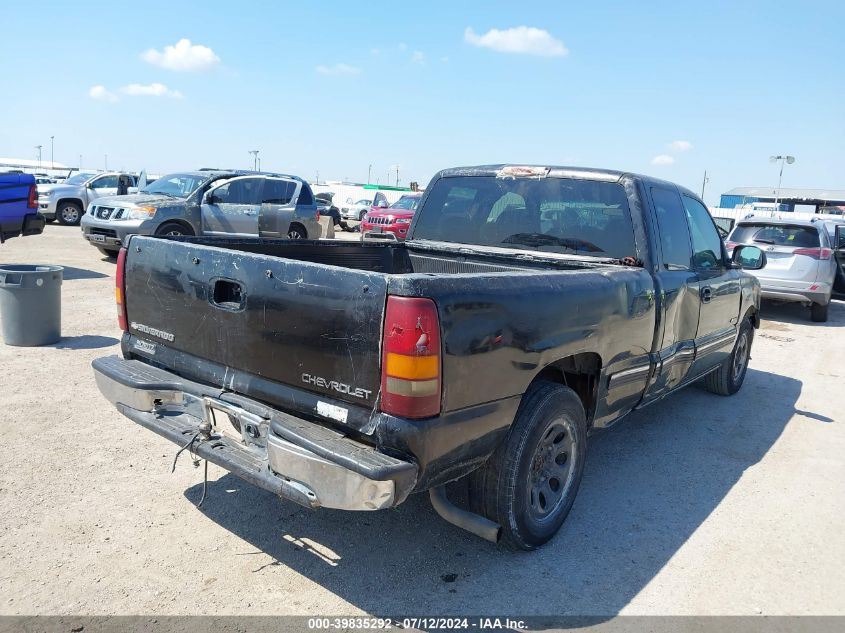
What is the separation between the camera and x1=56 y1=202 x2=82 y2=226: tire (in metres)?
20.7

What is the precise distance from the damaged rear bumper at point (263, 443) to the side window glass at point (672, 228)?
109 inches

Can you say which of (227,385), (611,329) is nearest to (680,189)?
(611,329)

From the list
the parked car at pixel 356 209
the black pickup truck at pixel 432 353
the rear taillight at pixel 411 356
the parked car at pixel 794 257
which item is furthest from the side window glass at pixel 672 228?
the parked car at pixel 356 209

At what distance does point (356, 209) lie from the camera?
35.6 meters

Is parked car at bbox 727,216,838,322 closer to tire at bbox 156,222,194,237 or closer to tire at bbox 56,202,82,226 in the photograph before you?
tire at bbox 156,222,194,237

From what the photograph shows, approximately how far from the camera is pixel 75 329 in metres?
7.25

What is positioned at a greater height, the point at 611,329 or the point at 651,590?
the point at 611,329

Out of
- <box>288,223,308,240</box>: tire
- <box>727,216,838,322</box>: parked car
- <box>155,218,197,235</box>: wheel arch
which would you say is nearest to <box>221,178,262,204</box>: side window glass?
<box>288,223,308,240</box>: tire

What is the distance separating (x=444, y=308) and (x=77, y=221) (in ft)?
73.1

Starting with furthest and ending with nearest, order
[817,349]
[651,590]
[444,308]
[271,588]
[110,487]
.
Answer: [817,349] → [110,487] → [651,590] → [271,588] → [444,308]

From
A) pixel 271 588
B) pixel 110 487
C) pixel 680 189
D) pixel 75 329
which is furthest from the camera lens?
pixel 75 329

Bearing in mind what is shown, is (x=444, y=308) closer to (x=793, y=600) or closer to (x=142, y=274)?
(x=142, y=274)

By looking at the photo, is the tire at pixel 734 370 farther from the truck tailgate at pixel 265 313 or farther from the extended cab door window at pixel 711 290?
the truck tailgate at pixel 265 313

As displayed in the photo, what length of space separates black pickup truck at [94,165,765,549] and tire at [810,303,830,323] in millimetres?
8484
